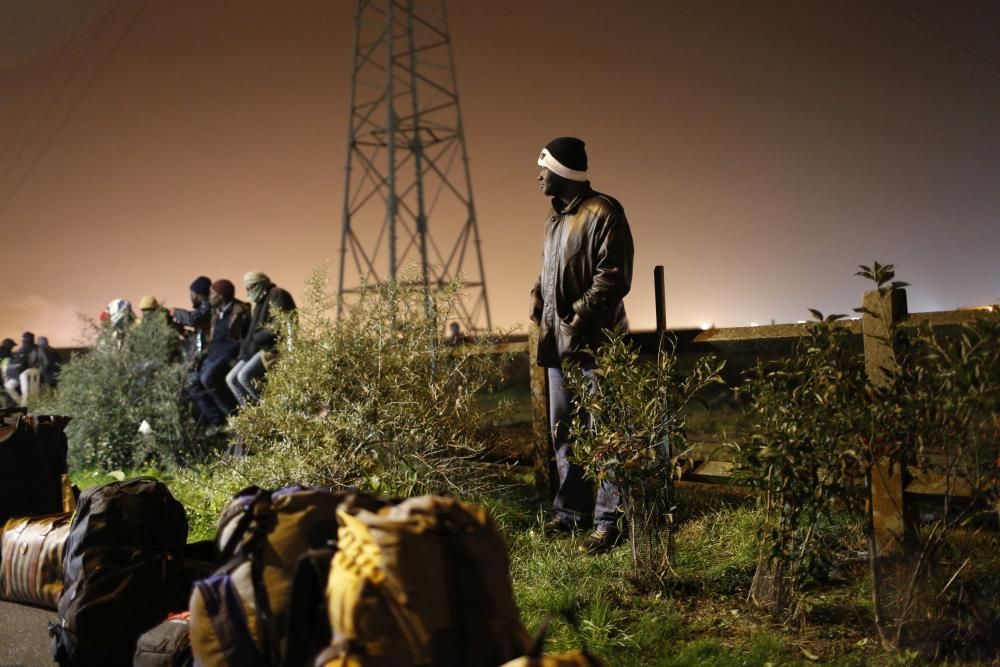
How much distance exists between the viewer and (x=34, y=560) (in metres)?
3.87

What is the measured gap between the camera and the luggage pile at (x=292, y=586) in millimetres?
2074

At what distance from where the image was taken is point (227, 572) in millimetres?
2590

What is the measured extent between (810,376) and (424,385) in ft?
9.15

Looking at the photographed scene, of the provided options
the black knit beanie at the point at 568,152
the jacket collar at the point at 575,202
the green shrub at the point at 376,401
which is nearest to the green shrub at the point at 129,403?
the green shrub at the point at 376,401

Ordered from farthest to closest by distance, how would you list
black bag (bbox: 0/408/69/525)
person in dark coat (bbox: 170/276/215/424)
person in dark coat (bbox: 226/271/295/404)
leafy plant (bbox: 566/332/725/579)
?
person in dark coat (bbox: 170/276/215/424) < person in dark coat (bbox: 226/271/295/404) < black bag (bbox: 0/408/69/525) < leafy plant (bbox: 566/332/725/579)

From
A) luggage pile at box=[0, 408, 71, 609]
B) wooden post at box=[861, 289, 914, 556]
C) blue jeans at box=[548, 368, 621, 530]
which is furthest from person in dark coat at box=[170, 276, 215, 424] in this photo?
wooden post at box=[861, 289, 914, 556]

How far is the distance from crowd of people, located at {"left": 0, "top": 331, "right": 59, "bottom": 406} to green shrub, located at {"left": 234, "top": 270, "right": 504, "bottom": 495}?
12045 mm

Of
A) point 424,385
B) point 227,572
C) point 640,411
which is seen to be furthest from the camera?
point 424,385

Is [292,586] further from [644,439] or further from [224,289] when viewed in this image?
[224,289]

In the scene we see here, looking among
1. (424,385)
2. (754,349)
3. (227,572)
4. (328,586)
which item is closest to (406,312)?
(424,385)

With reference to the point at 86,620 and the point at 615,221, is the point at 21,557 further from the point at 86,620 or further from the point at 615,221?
the point at 615,221

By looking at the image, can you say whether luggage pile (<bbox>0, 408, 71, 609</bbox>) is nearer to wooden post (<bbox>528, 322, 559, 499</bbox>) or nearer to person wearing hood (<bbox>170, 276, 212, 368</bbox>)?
wooden post (<bbox>528, 322, 559, 499</bbox>)

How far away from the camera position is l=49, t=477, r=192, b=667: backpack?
3.31 meters

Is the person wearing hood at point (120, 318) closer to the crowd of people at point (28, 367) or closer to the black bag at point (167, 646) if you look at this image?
the crowd of people at point (28, 367)
